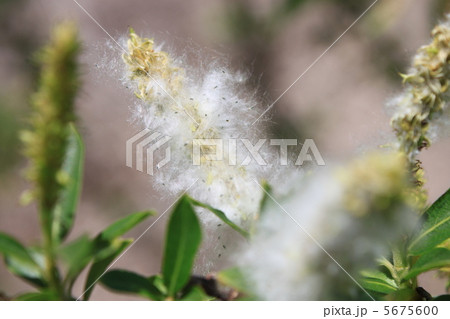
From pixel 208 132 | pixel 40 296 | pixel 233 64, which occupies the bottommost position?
pixel 40 296

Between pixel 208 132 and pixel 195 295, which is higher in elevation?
pixel 208 132

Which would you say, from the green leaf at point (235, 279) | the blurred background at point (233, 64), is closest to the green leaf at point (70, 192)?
the green leaf at point (235, 279)

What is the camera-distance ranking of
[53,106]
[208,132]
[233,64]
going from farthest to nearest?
[233,64] → [208,132] → [53,106]

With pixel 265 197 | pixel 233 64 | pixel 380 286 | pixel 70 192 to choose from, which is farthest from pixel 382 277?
pixel 233 64

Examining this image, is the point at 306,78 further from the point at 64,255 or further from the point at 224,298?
the point at 64,255

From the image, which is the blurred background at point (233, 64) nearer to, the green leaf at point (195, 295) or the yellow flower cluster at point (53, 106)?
the green leaf at point (195, 295)

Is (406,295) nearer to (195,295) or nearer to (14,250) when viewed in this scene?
(195,295)
